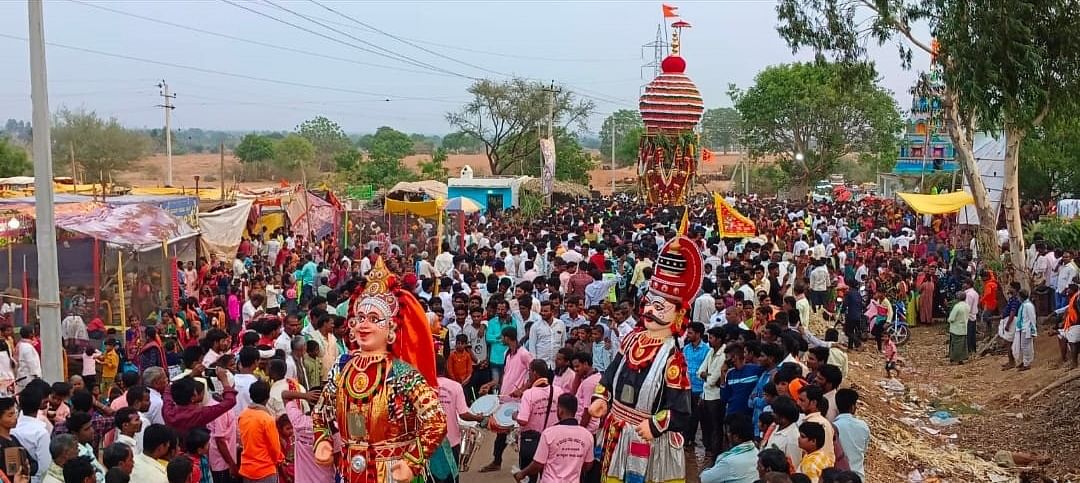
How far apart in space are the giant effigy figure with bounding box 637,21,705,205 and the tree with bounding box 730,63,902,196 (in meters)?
19.7

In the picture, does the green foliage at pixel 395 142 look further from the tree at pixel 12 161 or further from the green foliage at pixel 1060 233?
the green foliage at pixel 1060 233

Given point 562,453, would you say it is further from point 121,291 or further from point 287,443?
point 121,291

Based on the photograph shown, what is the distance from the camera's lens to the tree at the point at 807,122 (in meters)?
51.5

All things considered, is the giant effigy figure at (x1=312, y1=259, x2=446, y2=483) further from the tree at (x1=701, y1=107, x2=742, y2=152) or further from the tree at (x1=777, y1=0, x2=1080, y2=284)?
the tree at (x1=701, y1=107, x2=742, y2=152)

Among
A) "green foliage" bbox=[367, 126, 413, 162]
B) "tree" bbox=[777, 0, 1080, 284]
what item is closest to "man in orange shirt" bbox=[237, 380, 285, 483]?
"tree" bbox=[777, 0, 1080, 284]

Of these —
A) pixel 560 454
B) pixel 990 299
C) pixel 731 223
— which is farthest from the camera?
pixel 731 223

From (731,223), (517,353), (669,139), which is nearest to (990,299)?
(731,223)

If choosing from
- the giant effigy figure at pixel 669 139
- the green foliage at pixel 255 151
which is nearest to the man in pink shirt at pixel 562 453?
the giant effigy figure at pixel 669 139

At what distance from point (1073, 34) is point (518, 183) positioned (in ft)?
89.1

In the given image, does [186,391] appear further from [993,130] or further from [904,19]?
[904,19]

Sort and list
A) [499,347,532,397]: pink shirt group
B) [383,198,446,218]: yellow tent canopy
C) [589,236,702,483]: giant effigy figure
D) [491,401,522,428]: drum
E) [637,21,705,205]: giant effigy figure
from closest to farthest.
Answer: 1. [589,236,702,483]: giant effigy figure
2. [491,401,522,428]: drum
3. [499,347,532,397]: pink shirt group
4. [383,198,446,218]: yellow tent canopy
5. [637,21,705,205]: giant effigy figure

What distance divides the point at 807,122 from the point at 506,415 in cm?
4741

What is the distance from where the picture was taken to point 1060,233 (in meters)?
→ 19.0

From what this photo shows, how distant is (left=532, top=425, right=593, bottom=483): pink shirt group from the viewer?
6539 millimetres
